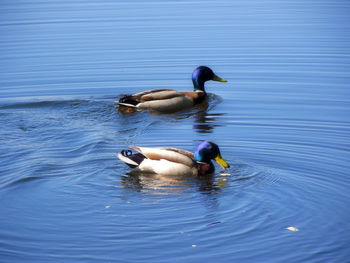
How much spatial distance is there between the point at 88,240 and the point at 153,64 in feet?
39.6

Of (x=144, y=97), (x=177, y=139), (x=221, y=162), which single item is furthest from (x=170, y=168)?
(x=144, y=97)

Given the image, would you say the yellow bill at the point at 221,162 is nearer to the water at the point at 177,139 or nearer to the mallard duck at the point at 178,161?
the mallard duck at the point at 178,161

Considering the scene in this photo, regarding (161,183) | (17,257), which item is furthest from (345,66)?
(17,257)

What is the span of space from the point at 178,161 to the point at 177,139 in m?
2.04

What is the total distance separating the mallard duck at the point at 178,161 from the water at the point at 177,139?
0.58ft

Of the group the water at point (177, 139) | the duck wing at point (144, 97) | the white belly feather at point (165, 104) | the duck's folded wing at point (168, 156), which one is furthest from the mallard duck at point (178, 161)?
the white belly feather at point (165, 104)

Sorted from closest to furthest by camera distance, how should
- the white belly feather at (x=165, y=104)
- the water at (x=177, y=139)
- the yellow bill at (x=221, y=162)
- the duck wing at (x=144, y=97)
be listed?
the water at (x=177, y=139)
the yellow bill at (x=221, y=162)
the duck wing at (x=144, y=97)
the white belly feather at (x=165, y=104)

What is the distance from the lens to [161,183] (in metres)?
10.9

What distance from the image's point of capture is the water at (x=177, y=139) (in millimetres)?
8797

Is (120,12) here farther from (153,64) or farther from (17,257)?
(17,257)

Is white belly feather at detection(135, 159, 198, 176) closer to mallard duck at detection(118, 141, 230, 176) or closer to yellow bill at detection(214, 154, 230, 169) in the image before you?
mallard duck at detection(118, 141, 230, 176)

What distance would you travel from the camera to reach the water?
8797mm

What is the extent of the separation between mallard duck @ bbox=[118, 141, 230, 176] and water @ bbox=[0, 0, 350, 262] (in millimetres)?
176

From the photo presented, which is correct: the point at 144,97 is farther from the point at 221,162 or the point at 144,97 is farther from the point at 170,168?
the point at 221,162
